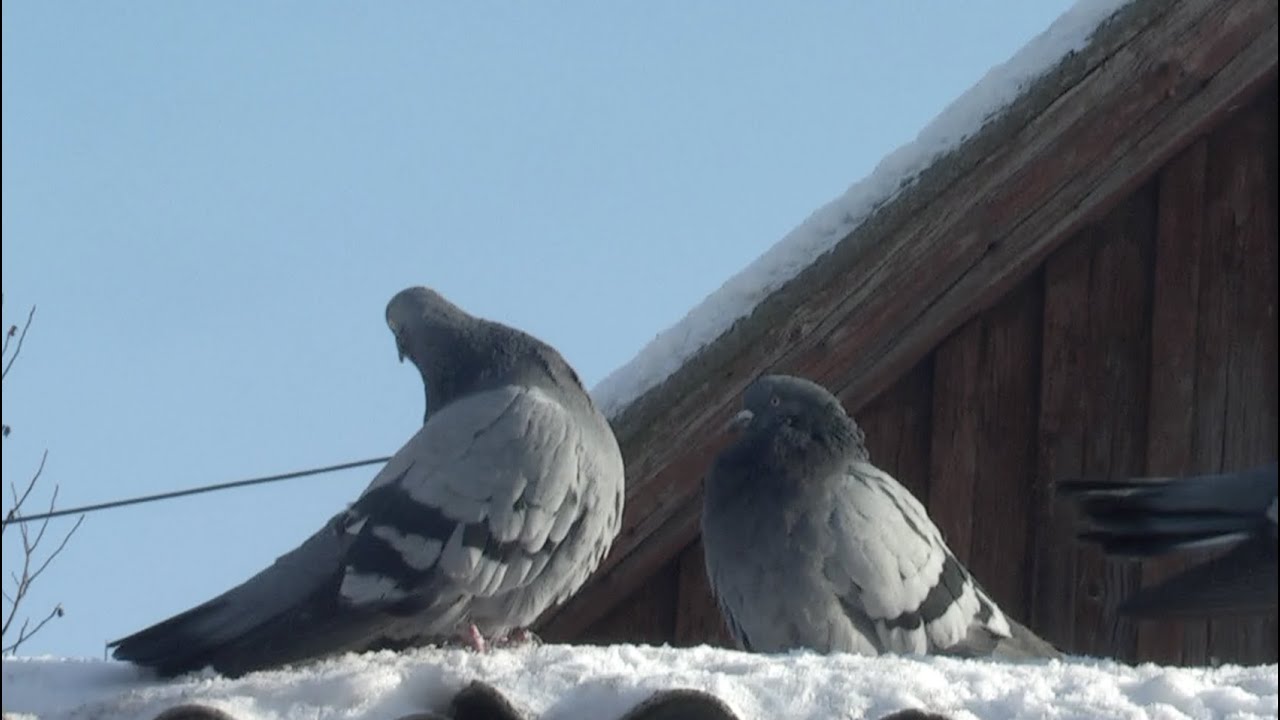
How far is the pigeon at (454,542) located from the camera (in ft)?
8.94

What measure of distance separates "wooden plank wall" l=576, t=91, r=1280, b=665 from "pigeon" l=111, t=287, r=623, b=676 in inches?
44.4

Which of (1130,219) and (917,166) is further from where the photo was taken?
(1130,219)

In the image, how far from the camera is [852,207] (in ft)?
13.5

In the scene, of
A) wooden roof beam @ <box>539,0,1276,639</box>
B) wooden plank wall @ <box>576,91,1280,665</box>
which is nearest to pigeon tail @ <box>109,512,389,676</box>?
wooden roof beam @ <box>539,0,1276,639</box>

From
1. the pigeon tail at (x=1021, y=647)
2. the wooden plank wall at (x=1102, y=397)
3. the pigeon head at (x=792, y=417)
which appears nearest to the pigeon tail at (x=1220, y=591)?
the pigeon tail at (x=1021, y=647)

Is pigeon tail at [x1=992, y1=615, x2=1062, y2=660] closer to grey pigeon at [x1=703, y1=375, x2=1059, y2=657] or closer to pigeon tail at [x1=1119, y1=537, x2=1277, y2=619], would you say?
grey pigeon at [x1=703, y1=375, x2=1059, y2=657]

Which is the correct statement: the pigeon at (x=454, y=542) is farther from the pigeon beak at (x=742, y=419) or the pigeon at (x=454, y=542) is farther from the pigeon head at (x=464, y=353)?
the pigeon beak at (x=742, y=419)

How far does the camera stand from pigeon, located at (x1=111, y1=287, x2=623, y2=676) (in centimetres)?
272

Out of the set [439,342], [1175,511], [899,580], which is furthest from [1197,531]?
[439,342]

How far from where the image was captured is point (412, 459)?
10.5ft

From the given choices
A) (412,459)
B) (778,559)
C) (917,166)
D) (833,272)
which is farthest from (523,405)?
(917,166)

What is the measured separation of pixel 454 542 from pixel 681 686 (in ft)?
2.77

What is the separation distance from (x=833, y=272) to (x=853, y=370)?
298 millimetres

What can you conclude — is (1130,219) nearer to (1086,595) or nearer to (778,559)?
(1086,595)
